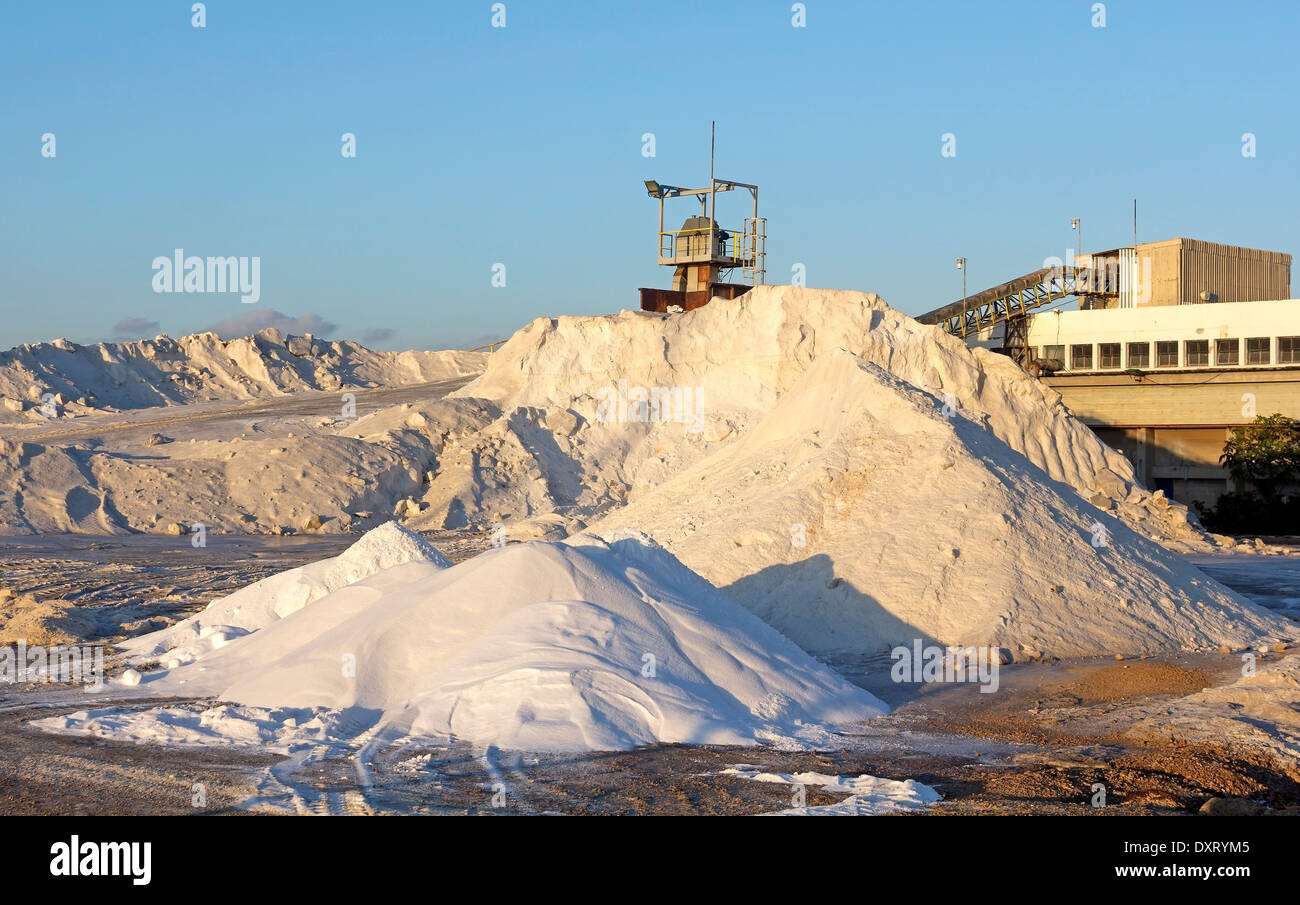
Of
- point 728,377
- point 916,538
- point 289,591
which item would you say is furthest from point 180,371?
point 916,538

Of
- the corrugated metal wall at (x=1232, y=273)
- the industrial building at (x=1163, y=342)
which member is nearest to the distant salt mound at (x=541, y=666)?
the industrial building at (x=1163, y=342)

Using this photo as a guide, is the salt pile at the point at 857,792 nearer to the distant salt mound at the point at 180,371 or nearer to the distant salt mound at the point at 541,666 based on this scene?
the distant salt mound at the point at 541,666

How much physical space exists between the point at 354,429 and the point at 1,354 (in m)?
25.0

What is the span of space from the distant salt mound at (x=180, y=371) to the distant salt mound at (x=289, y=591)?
3307cm

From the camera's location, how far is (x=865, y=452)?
15.6 m

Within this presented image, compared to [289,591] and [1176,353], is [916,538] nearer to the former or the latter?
[289,591]

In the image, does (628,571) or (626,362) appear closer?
(628,571)

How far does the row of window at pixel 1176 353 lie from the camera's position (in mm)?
31625

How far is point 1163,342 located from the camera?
1308 inches

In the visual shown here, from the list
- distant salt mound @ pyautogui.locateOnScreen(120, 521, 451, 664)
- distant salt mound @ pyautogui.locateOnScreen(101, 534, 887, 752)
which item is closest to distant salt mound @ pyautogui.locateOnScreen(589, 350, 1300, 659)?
distant salt mound @ pyautogui.locateOnScreen(101, 534, 887, 752)

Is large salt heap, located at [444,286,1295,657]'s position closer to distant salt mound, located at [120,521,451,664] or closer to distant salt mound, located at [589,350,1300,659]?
distant salt mound, located at [589,350,1300,659]

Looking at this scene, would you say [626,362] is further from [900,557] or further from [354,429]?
[900,557]

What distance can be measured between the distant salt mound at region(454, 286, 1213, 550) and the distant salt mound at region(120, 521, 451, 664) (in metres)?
14.2
